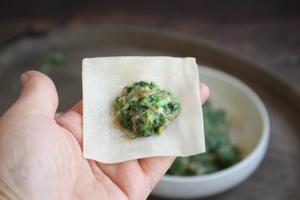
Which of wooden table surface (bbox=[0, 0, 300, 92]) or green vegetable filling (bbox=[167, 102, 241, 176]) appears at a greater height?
wooden table surface (bbox=[0, 0, 300, 92])

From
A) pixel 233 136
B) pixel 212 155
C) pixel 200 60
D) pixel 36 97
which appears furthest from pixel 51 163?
pixel 200 60

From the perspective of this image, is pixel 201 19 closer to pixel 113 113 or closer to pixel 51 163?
pixel 113 113


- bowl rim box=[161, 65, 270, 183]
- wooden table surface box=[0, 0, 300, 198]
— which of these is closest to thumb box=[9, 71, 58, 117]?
bowl rim box=[161, 65, 270, 183]

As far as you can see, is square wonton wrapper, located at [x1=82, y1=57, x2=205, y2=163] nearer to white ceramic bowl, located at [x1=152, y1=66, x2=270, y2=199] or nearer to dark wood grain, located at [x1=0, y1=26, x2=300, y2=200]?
white ceramic bowl, located at [x1=152, y1=66, x2=270, y2=199]

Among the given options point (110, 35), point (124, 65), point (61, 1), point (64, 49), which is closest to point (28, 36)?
point (64, 49)

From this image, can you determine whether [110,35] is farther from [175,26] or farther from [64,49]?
[175,26]

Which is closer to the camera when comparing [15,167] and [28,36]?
[15,167]
